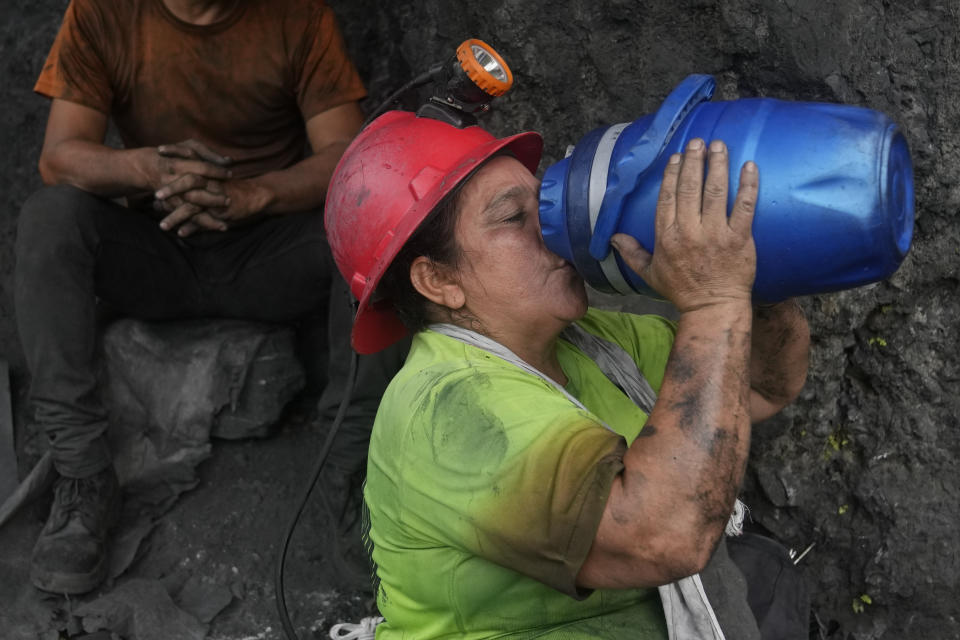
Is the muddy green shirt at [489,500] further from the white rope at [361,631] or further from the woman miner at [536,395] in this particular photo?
the white rope at [361,631]

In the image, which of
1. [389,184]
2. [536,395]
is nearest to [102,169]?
[389,184]

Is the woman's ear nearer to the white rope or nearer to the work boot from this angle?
Result: the white rope

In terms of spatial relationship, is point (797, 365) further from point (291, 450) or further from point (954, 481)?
point (291, 450)

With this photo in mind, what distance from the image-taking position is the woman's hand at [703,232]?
1360 mm

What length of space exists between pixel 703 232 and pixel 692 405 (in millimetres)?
253

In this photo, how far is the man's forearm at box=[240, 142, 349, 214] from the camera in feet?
9.50

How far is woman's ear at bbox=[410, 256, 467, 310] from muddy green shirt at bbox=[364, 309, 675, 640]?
74 mm

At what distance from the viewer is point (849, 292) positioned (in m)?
2.32

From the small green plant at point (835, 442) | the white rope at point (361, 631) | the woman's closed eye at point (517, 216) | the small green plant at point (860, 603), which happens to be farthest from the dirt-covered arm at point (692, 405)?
the small green plant at point (860, 603)

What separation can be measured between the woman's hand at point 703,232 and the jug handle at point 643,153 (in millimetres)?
44

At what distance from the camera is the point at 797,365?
6.30ft

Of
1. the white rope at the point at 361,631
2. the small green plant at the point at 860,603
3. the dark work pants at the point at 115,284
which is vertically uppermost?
the dark work pants at the point at 115,284

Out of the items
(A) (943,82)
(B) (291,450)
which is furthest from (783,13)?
(B) (291,450)

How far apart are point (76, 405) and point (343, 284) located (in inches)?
32.3
